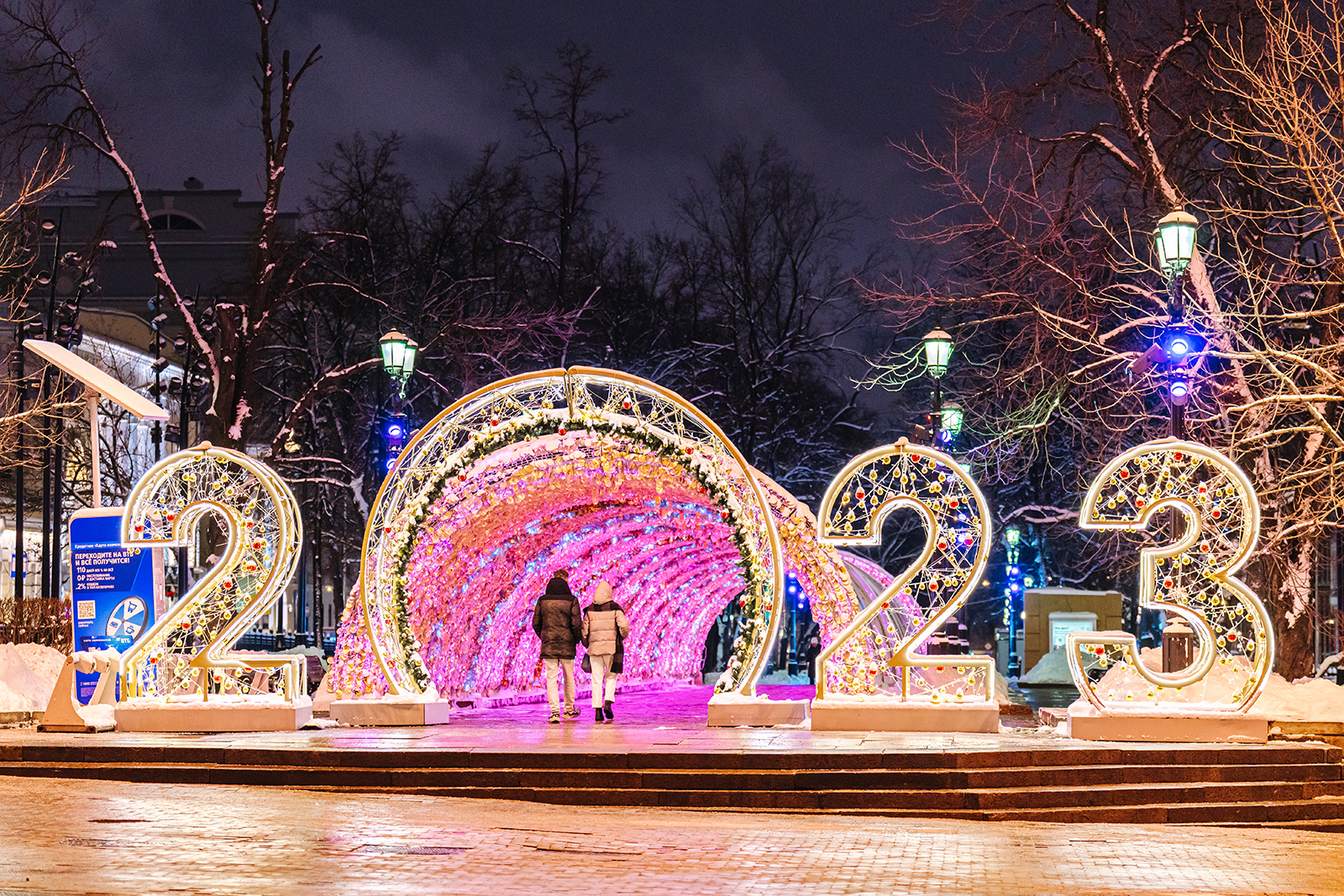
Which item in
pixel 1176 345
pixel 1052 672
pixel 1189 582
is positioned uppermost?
pixel 1176 345

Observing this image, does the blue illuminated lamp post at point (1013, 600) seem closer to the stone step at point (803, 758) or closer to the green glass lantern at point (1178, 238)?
the green glass lantern at point (1178, 238)

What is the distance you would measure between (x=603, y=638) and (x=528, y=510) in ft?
7.86

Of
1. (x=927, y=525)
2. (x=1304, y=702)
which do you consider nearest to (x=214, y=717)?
(x=927, y=525)

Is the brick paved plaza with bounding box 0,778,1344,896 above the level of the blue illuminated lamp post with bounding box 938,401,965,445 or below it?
below

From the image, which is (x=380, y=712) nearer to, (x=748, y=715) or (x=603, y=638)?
(x=603, y=638)

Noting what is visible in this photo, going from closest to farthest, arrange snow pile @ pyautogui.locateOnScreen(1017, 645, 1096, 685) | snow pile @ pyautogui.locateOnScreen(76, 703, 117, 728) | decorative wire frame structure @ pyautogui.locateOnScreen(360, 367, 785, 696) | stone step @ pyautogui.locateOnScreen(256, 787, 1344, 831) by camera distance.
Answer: stone step @ pyautogui.locateOnScreen(256, 787, 1344, 831) < snow pile @ pyautogui.locateOnScreen(76, 703, 117, 728) < decorative wire frame structure @ pyautogui.locateOnScreen(360, 367, 785, 696) < snow pile @ pyautogui.locateOnScreen(1017, 645, 1096, 685)

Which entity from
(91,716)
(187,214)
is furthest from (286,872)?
(187,214)

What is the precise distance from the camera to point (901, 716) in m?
16.0

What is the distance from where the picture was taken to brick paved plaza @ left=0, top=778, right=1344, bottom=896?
8320 mm

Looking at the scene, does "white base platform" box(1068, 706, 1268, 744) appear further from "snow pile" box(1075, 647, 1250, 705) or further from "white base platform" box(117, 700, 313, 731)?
"white base platform" box(117, 700, 313, 731)

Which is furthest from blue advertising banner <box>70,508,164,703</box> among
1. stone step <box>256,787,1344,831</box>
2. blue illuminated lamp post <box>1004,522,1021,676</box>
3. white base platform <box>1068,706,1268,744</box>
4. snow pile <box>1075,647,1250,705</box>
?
blue illuminated lamp post <box>1004,522,1021,676</box>

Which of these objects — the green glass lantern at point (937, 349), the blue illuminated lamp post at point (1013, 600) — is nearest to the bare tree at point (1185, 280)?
the green glass lantern at point (937, 349)

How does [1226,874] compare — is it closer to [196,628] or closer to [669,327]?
[196,628]

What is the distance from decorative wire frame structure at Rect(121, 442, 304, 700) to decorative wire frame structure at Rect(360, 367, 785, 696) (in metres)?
1.01
